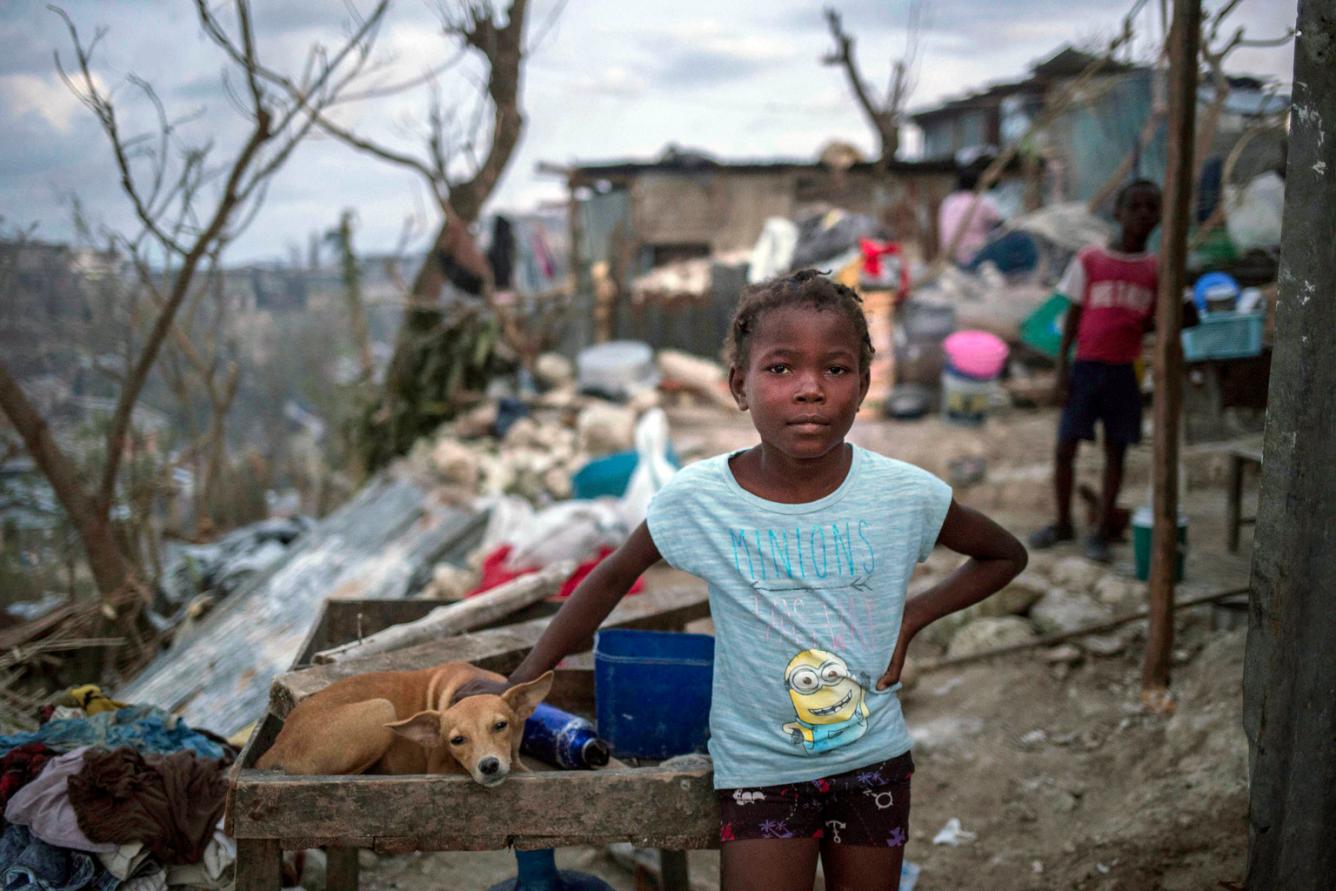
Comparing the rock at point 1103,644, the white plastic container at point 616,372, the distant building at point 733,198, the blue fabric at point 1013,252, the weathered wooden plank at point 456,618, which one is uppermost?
the distant building at point 733,198

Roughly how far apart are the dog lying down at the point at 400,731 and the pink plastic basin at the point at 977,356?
766 cm

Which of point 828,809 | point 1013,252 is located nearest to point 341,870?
point 828,809

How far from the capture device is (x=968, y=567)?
226cm

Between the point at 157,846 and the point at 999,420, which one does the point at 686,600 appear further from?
the point at 999,420

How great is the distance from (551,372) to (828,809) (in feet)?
30.1

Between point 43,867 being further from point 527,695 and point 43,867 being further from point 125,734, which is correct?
point 527,695

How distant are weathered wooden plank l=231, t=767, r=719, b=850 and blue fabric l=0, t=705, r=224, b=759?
0.97 metres

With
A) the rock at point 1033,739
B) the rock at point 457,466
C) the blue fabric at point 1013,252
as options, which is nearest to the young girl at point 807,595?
the rock at point 1033,739

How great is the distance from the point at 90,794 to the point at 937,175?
1760cm

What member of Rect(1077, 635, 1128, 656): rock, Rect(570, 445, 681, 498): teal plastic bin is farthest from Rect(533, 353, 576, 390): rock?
Rect(1077, 635, 1128, 656): rock

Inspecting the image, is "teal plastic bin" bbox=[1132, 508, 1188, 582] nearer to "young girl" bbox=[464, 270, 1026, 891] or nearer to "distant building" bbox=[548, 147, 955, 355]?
"young girl" bbox=[464, 270, 1026, 891]

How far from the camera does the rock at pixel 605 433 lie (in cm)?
873

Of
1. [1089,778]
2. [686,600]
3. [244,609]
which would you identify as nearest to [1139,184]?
[1089,778]

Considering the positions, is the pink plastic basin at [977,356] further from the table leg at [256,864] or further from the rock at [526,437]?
the table leg at [256,864]
